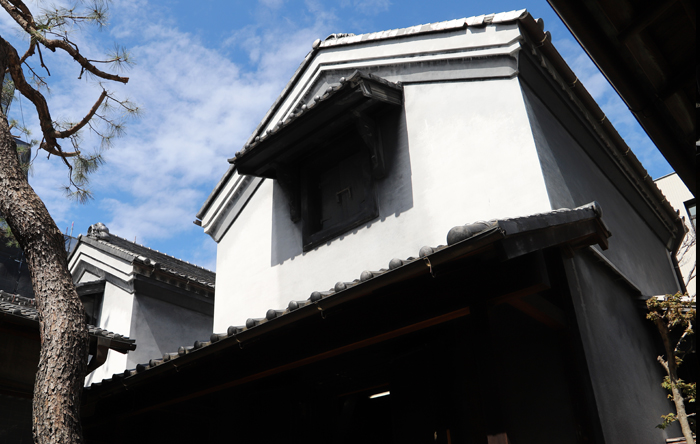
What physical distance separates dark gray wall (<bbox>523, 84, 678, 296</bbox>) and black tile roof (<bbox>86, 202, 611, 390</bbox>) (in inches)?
48.9

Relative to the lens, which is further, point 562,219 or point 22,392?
point 22,392

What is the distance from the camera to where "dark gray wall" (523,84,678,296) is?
280 inches

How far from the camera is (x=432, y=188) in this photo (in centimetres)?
770

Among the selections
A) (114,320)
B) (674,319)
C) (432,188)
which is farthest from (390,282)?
(114,320)

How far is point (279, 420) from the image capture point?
7.19 meters

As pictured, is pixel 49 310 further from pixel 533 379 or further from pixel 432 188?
pixel 533 379

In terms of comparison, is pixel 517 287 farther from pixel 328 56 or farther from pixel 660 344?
pixel 328 56

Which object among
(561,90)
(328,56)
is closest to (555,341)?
(561,90)

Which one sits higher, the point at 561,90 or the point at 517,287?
the point at 561,90

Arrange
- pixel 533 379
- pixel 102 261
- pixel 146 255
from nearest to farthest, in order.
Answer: pixel 533 379 < pixel 102 261 < pixel 146 255

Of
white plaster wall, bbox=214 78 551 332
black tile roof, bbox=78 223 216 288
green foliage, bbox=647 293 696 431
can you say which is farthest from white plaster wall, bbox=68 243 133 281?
green foliage, bbox=647 293 696 431

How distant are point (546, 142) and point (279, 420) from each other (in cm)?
495

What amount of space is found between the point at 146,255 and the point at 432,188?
11.8m

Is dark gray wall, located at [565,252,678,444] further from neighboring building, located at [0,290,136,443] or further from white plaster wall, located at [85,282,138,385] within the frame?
white plaster wall, located at [85,282,138,385]
